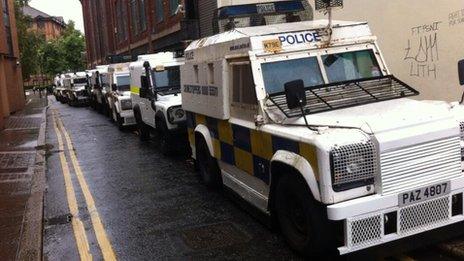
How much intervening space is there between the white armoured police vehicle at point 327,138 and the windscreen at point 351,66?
13 millimetres

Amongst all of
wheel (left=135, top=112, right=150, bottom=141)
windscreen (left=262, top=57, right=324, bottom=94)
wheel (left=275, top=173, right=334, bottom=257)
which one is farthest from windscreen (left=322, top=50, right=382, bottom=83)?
wheel (left=135, top=112, right=150, bottom=141)

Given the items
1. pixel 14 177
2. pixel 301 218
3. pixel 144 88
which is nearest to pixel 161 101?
pixel 144 88

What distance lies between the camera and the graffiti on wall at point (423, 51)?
8.90 meters

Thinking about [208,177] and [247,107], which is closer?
[247,107]

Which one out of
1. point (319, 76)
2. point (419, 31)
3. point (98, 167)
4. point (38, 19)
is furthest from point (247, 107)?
point (38, 19)

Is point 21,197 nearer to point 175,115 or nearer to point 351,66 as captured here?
point 175,115

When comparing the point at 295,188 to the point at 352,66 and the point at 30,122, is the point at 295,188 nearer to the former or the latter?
the point at 352,66

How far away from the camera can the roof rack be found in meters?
5.70

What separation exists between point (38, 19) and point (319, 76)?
12476cm

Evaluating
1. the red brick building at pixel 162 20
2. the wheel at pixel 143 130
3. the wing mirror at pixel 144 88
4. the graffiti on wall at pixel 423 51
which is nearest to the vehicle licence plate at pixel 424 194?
the red brick building at pixel 162 20

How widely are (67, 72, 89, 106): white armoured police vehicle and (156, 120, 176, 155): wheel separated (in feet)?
76.9

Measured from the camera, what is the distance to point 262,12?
7.89 m

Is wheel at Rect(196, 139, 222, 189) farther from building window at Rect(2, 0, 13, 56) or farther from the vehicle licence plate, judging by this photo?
building window at Rect(2, 0, 13, 56)

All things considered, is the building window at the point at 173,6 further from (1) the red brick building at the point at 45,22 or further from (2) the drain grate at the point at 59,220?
(1) the red brick building at the point at 45,22
